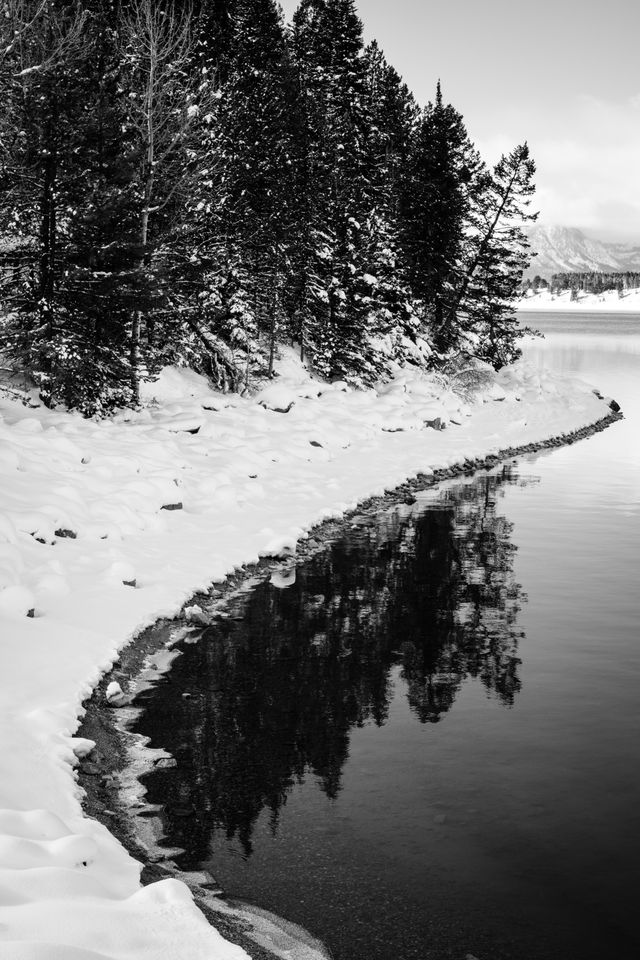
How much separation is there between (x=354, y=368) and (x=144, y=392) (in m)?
11.7

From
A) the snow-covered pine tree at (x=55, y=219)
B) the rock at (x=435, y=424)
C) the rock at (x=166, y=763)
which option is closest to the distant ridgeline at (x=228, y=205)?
the snow-covered pine tree at (x=55, y=219)

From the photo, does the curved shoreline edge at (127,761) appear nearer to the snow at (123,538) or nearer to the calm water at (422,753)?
the snow at (123,538)

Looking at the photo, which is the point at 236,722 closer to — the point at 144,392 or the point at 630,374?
Answer: the point at 144,392

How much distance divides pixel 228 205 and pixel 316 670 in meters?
21.7

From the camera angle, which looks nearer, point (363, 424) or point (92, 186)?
point (92, 186)

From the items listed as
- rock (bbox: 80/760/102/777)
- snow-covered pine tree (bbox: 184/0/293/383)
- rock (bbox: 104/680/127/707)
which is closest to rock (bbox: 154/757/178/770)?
rock (bbox: 80/760/102/777)

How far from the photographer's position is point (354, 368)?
34.6 meters

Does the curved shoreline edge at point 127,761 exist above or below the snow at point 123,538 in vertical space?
below

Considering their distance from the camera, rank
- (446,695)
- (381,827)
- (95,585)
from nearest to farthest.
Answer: (381,827) < (446,695) < (95,585)

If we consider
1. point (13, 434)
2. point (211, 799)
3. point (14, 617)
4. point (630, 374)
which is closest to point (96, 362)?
point (13, 434)

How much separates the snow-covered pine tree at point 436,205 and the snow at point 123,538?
28.5 ft

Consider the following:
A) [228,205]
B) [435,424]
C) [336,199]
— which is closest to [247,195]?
[228,205]

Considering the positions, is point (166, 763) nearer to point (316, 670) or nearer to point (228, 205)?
point (316, 670)

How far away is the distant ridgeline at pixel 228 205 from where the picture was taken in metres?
18.5
